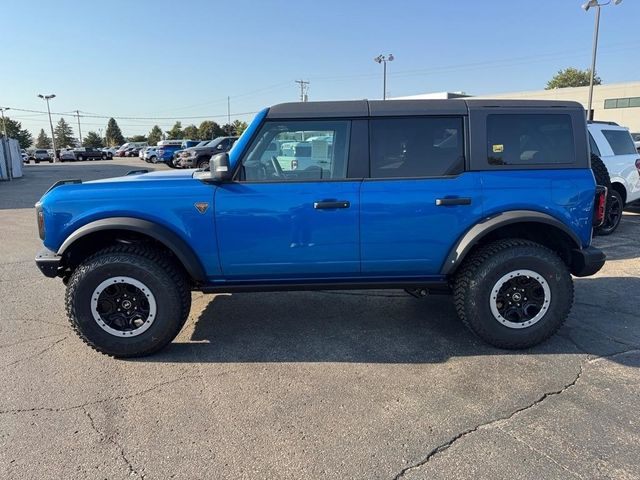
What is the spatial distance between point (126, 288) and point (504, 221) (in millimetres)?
3043

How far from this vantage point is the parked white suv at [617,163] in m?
8.05

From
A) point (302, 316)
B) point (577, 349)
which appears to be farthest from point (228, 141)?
point (577, 349)

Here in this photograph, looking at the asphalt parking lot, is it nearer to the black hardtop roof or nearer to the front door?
the front door

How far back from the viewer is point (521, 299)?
3.75 metres

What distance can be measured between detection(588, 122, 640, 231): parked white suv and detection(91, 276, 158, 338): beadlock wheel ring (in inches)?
304

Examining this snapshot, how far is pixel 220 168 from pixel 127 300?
51.6 inches

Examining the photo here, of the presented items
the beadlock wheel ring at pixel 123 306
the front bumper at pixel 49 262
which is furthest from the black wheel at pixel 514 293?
the front bumper at pixel 49 262

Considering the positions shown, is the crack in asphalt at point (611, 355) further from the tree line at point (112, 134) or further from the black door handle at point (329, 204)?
the tree line at point (112, 134)

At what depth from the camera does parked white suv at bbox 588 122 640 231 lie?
8055 mm

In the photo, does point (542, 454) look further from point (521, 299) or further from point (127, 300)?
point (127, 300)

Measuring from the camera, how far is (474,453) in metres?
2.52

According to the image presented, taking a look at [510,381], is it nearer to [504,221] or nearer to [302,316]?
[504,221]

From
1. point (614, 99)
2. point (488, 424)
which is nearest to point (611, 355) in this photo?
point (488, 424)

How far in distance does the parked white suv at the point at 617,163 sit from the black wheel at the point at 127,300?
756 cm
